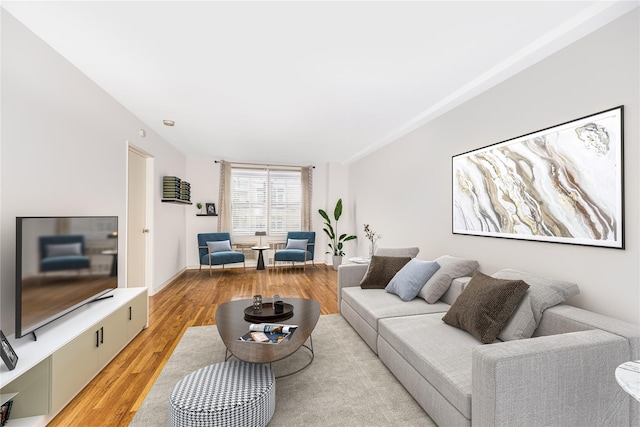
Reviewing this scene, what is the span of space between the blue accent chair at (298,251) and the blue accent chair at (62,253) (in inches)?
165

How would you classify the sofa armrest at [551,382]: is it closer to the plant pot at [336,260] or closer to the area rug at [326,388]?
the area rug at [326,388]

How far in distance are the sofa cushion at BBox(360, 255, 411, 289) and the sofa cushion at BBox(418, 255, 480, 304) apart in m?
0.47

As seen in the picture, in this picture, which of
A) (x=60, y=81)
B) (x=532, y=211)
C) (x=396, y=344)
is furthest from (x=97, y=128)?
(x=532, y=211)

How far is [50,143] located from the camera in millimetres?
2314

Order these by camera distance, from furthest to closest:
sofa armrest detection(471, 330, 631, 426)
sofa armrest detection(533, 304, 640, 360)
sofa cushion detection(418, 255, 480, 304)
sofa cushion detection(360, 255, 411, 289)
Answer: sofa cushion detection(360, 255, 411, 289) < sofa cushion detection(418, 255, 480, 304) < sofa armrest detection(533, 304, 640, 360) < sofa armrest detection(471, 330, 631, 426)

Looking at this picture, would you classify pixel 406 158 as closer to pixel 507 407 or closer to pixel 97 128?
pixel 507 407

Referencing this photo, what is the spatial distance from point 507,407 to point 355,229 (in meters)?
5.48

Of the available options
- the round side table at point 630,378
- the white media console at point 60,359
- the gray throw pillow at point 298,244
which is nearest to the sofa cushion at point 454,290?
the round side table at point 630,378

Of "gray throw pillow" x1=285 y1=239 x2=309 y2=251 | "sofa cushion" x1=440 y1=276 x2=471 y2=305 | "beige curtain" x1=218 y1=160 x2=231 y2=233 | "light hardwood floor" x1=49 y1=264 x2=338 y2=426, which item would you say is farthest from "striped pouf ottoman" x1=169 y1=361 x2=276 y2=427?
"beige curtain" x1=218 y1=160 x2=231 y2=233

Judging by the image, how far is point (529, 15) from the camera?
6.25ft

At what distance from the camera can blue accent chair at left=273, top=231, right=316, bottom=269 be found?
254 inches

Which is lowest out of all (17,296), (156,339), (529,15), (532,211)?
(156,339)

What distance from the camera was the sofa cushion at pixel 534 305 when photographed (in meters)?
1.80

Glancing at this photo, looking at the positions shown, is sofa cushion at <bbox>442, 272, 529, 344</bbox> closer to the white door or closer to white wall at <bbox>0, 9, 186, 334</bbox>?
white wall at <bbox>0, 9, 186, 334</bbox>
